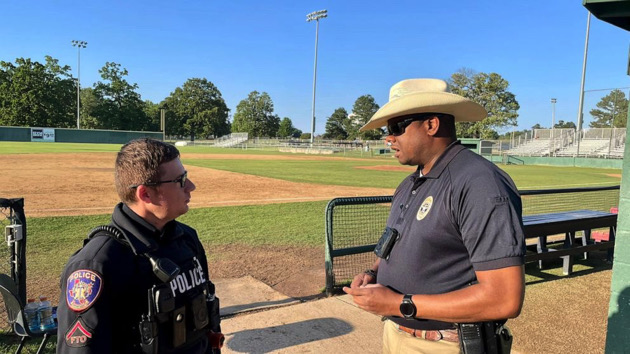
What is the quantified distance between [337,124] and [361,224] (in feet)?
375

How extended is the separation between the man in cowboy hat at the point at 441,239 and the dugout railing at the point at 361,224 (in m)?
2.77

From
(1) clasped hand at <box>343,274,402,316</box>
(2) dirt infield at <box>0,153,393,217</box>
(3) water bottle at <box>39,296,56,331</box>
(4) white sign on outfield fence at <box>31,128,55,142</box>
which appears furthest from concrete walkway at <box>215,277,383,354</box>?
(4) white sign on outfield fence at <box>31,128,55,142</box>

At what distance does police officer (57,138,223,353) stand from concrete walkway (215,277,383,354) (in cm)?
175

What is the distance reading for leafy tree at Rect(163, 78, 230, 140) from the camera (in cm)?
10375

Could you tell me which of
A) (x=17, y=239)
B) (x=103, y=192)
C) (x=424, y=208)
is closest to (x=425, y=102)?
(x=424, y=208)

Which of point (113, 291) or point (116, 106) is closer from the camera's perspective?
point (113, 291)

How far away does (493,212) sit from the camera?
1518 millimetres

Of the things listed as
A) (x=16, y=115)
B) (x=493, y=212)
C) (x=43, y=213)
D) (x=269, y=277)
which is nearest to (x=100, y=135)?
(x=16, y=115)

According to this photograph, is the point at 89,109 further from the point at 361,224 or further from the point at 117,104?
the point at 361,224

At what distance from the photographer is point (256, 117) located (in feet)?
360

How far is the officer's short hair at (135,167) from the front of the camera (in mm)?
1738

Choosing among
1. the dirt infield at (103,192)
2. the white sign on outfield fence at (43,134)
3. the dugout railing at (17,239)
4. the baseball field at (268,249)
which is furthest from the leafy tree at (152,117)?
the dugout railing at (17,239)

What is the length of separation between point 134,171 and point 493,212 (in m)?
1.48

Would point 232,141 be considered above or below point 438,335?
above
